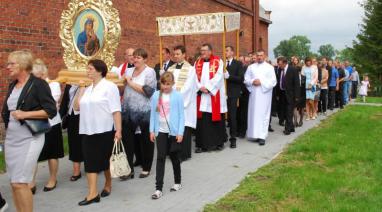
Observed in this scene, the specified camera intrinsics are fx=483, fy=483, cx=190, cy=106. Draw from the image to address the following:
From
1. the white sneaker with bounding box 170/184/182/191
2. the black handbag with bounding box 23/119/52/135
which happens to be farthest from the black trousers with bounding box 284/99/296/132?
the black handbag with bounding box 23/119/52/135

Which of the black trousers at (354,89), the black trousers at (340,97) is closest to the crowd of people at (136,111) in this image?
the black trousers at (340,97)

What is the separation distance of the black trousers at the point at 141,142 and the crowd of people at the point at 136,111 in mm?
16

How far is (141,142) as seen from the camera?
767 centimetres

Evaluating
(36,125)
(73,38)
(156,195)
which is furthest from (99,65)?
(156,195)

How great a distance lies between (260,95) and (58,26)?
506 centimetres

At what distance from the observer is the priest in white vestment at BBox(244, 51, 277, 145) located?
35.4 feet

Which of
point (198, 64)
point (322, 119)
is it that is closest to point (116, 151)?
point (198, 64)

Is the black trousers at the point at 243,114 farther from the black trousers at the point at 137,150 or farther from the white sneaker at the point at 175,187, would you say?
the white sneaker at the point at 175,187

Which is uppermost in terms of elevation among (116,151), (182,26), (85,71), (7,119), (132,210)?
(182,26)

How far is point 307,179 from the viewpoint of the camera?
714 cm

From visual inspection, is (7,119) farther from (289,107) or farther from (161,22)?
(289,107)

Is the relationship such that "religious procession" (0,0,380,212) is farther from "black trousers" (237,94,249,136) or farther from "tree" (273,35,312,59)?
"tree" (273,35,312,59)

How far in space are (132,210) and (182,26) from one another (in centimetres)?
572

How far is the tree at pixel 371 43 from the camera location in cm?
4231
